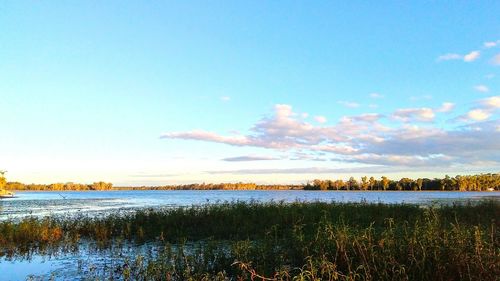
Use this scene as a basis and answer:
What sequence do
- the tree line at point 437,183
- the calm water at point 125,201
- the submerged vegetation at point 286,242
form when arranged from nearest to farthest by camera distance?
the submerged vegetation at point 286,242
the calm water at point 125,201
the tree line at point 437,183

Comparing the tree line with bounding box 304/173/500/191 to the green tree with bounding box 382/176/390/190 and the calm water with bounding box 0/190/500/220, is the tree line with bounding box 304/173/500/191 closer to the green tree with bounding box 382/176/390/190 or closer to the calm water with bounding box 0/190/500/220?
the green tree with bounding box 382/176/390/190

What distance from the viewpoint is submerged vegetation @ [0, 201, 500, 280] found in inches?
320

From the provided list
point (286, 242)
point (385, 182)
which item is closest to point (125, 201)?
point (286, 242)

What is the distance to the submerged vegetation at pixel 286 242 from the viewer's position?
8141 millimetres

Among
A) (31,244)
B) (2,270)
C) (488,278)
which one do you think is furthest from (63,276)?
(488,278)

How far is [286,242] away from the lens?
45.3 ft

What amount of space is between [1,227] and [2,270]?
828cm

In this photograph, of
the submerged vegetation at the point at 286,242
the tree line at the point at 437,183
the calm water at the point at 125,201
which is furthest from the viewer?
the tree line at the point at 437,183

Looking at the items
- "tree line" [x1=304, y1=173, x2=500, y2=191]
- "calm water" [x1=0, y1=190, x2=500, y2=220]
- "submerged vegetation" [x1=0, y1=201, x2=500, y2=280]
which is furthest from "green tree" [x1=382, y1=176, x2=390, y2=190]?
"submerged vegetation" [x1=0, y1=201, x2=500, y2=280]

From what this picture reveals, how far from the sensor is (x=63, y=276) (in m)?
12.5

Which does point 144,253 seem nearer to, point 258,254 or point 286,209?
point 258,254

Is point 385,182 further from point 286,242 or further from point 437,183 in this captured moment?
point 286,242

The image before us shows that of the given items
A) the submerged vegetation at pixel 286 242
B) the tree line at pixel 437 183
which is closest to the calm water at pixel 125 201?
the submerged vegetation at pixel 286 242

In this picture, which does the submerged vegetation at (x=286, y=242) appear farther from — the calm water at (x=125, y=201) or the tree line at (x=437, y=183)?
the tree line at (x=437, y=183)
